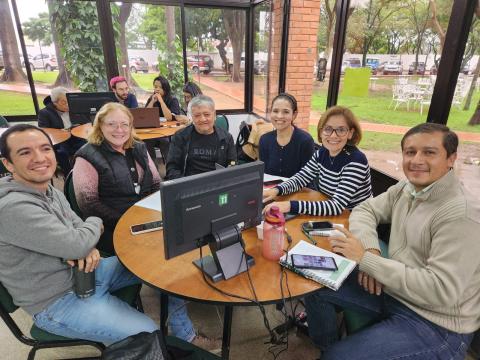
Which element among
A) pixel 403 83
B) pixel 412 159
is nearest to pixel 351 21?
pixel 403 83

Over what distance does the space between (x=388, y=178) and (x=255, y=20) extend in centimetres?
367

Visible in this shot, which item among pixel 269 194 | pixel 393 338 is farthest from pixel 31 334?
pixel 393 338

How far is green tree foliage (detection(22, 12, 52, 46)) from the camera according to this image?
4.28 meters

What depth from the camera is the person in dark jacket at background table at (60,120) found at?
12.0 ft

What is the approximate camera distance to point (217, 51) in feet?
16.7

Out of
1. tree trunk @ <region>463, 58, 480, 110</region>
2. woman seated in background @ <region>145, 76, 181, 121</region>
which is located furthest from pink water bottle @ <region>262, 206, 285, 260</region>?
woman seated in background @ <region>145, 76, 181, 121</region>

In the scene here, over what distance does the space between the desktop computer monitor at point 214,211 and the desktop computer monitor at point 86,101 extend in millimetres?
2872

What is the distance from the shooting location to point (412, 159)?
126cm

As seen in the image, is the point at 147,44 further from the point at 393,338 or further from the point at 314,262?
the point at 393,338

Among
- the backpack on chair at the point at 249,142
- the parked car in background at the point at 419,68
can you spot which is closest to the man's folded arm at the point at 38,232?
the backpack on chair at the point at 249,142

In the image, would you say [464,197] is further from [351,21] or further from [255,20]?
[255,20]

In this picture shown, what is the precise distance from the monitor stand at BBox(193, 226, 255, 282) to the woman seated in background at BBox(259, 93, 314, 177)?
1.27 metres

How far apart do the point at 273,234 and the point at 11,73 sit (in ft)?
17.3

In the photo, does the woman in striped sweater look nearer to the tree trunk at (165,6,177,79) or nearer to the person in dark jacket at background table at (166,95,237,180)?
the person in dark jacket at background table at (166,95,237,180)
